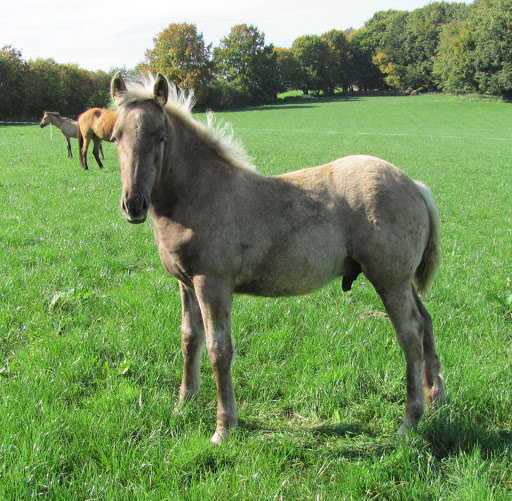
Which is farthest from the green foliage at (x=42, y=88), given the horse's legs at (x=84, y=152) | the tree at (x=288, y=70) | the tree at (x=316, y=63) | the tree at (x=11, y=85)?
the tree at (x=316, y=63)

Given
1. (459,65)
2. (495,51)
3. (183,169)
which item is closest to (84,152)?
(183,169)

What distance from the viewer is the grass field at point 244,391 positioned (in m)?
2.68

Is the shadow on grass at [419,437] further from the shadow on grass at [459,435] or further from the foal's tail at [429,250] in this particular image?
the foal's tail at [429,250]

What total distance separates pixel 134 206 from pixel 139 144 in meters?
0.46

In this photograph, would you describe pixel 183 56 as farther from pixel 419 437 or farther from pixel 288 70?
pixel 419 437

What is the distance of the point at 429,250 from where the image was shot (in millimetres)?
3662

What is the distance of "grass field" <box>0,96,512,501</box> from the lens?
106 inches

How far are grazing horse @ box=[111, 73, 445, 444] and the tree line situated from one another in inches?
2253

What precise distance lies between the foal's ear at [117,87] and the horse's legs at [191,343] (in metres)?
1.60

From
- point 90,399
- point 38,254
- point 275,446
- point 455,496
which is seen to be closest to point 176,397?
point 90,399

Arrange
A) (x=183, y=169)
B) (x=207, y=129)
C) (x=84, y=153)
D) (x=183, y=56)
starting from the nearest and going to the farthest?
1. (x=183, y=169)
2. (x=207, y=129)
3. (x=84, y=153)
4. (x=183, y=56)

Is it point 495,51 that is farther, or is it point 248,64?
point 248,64

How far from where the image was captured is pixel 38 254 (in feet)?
21.1

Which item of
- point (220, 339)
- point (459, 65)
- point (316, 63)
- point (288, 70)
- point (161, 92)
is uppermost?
point (316, 63)
